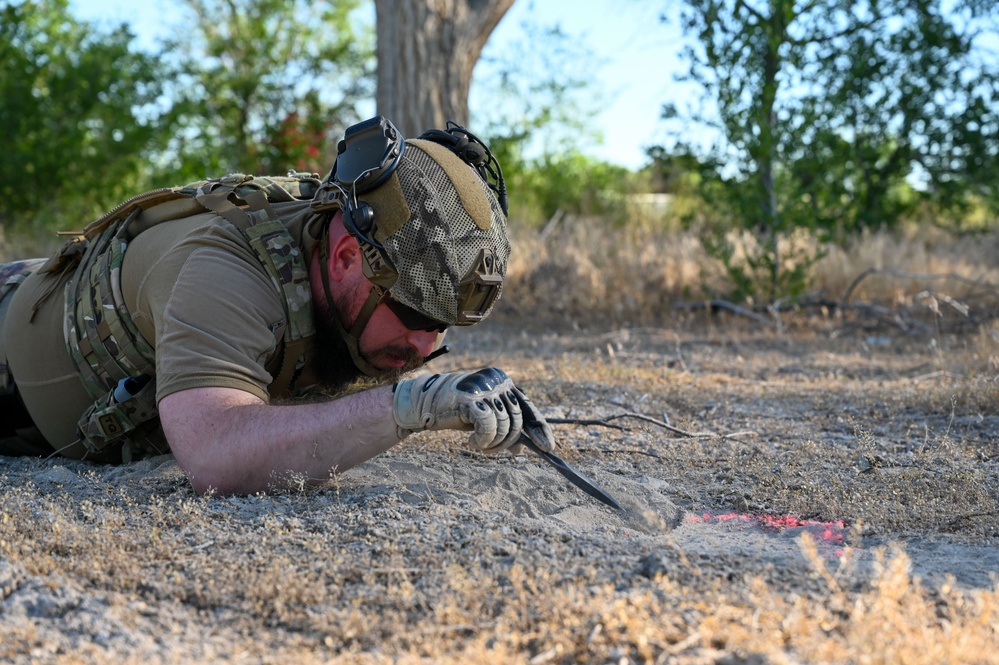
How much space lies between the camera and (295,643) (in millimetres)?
1839

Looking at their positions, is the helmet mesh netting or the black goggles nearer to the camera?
the helmet mesh netting

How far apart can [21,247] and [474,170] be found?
7758 mm

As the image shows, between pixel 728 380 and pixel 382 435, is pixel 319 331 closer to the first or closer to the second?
pixel 382 435

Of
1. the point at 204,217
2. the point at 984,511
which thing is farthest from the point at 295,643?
the point at 984,511

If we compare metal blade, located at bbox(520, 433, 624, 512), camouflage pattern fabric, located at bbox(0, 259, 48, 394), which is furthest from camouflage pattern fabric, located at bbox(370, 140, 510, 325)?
camouflage pattern fabric, located at bbox(0, 259, 48, 394)

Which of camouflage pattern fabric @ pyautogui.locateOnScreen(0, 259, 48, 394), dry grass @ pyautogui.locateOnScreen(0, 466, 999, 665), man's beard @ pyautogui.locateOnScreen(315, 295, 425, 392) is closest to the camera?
dry grass @ pyautogui.locateOnScreen(0, 466, 999, 665)

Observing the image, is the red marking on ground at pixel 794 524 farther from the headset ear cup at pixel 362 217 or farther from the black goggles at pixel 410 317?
the headset ear cup at pixel 362 217

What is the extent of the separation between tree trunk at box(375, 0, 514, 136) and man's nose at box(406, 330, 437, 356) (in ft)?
16.8

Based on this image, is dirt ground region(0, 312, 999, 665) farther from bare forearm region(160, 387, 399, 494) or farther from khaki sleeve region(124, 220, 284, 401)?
khaki sleeve region(124, 220, 284, 401)

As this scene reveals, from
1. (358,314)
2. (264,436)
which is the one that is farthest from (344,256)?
(264,436)

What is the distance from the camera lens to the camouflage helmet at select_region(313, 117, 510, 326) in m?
2.79

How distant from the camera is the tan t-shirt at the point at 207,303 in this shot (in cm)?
255

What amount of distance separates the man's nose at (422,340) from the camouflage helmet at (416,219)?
0.14 m

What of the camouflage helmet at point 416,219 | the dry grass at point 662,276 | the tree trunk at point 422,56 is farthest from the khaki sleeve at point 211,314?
the tree trunk at point 422,56
